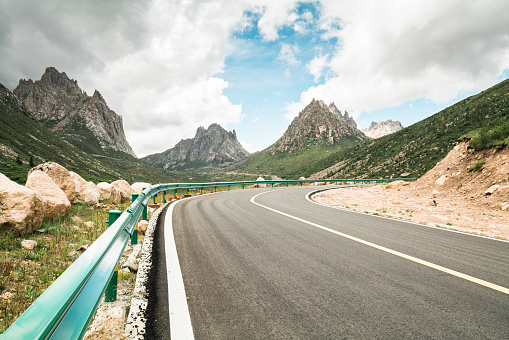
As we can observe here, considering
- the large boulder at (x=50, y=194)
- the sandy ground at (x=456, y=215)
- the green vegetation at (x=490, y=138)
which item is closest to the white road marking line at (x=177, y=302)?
the large boulder at (x=50, y=194)

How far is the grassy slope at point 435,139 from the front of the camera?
50.5m

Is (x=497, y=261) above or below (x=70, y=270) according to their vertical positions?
below

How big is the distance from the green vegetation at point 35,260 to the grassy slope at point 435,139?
52.9m

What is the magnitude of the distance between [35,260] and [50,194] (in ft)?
14.3

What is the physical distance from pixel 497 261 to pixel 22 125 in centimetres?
16964

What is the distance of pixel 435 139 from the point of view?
5916 centimetres

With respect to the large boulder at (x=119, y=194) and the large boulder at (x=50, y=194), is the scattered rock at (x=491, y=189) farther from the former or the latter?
the large boulder at (x=119, y=194)

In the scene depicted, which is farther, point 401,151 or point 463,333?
point 401,151

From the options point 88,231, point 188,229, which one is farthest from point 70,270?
point 88,231

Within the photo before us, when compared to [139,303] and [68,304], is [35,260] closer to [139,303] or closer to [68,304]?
[139,303]

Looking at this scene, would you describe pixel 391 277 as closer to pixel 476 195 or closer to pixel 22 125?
pixel 476 195

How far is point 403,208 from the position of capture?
1084 centimetres

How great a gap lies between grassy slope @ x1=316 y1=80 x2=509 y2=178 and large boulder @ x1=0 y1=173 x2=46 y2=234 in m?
53.5

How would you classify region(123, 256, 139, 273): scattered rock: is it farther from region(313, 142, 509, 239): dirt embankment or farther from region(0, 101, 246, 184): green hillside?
region(0, 101, 246, 184): green hillside
